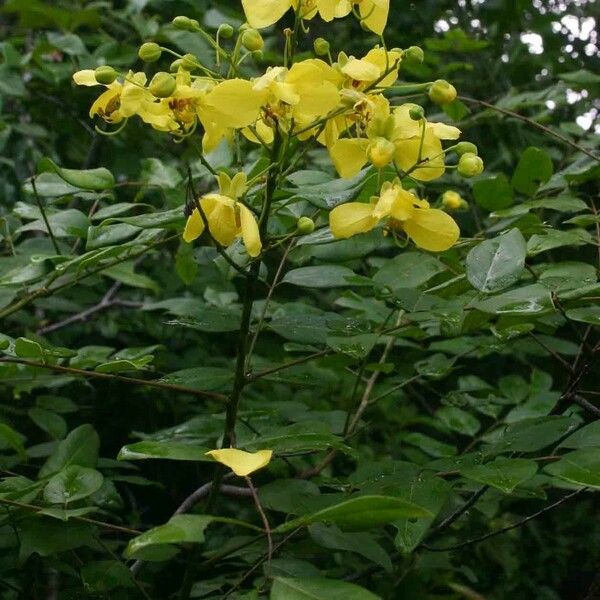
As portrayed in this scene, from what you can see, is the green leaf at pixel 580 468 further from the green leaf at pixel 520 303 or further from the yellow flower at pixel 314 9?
the yellow flower at pixel 314 9

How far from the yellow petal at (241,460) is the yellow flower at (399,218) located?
0.72 feet

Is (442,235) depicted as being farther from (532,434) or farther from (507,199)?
(507,199)

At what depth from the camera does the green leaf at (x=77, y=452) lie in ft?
3.38

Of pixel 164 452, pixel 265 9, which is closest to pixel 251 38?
pixel 265 9

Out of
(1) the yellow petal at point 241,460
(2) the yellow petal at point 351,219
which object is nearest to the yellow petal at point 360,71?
(2) the yellow petal at point 351,219

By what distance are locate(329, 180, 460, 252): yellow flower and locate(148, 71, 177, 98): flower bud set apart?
0.18m

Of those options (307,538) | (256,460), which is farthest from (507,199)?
(256,460)

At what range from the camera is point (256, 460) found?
0.64 m

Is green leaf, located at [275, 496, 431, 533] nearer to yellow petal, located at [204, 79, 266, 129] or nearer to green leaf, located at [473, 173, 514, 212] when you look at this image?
yellow petal, located at [204, 79, 266, 129]

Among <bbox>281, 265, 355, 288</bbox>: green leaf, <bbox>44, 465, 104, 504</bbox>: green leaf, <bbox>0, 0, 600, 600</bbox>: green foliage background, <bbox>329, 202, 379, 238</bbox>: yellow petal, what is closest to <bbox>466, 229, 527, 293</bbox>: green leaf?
<bbox>0, 0, 600, 600</bbox>: green foliage background

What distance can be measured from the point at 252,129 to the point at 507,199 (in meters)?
0.45

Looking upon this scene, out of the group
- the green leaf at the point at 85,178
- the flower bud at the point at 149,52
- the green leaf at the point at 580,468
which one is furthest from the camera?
the green leaf at the point at 85,178

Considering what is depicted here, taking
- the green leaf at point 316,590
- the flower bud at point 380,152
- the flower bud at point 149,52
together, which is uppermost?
the flower bud at point 149,52

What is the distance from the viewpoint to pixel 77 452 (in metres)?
1.04
